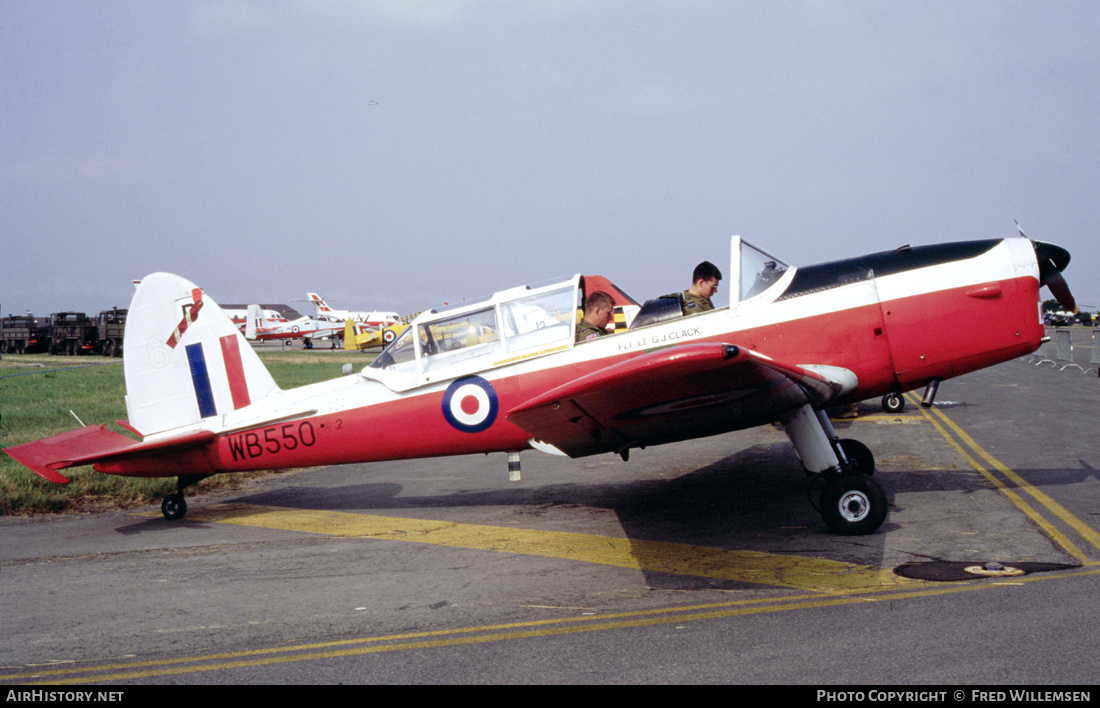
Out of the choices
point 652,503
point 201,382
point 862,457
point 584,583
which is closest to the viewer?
point 584,583

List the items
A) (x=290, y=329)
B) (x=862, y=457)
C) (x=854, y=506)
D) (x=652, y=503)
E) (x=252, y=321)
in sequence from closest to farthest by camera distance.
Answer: (x=854, y=506)
(x=652, y=503)
(x=862, y=457)
(x=252, y=321)
(x=290, y=329)

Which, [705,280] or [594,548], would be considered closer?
[594,548]

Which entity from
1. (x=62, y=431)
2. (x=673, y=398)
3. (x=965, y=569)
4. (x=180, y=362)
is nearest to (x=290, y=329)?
(x=62, y=431)

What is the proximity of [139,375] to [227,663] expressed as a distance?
4887 millimetres

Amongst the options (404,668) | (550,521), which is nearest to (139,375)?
(550,521)

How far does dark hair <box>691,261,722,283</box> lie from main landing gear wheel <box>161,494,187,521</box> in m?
5.69

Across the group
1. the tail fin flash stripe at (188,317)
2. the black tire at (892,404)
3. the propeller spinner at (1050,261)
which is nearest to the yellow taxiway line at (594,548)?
the tail fin flash stripe at (188,317)

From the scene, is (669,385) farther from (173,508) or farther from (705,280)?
(173,508)

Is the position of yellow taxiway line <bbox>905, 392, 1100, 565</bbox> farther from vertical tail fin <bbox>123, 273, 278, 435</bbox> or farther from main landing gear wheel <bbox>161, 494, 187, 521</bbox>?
main landing gear wheel <bbox>161, 494, 187, 521</bbox>

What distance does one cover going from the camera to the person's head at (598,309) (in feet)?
21.3

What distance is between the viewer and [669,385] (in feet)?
15.7

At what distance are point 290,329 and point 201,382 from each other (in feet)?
167

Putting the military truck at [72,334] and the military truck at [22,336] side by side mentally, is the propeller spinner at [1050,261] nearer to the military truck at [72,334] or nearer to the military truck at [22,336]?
the military truck at [72,334]

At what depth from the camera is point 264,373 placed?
7641 millimetres
